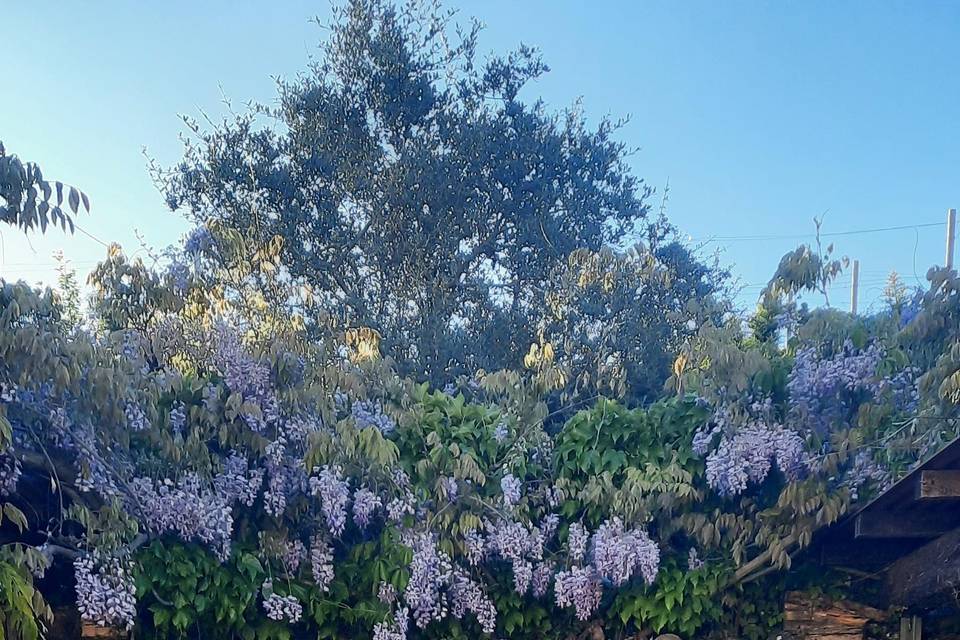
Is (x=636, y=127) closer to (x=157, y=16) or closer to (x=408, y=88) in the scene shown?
(x=408, y=88)

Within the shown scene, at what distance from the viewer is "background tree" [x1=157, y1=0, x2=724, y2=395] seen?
25.8ft

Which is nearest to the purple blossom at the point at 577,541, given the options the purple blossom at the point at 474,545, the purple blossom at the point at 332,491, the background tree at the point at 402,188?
the purple blossom at the point at 474,545

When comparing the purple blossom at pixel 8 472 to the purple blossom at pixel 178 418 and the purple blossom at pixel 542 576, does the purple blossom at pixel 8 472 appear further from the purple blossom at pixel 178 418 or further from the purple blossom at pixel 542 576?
the purple blossom at pixel 542 576

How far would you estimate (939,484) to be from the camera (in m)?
3.75

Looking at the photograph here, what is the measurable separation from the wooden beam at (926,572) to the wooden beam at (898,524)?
74 mm

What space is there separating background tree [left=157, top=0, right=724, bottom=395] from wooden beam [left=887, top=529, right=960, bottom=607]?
10.7ft

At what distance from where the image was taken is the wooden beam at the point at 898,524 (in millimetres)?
4273

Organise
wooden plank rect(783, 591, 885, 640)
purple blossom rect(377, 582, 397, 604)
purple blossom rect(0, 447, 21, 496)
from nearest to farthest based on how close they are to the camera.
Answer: purple blossom rect(0, 447, 21, 496)
purple blossom rect(377, 582, 397, 604)
wooden plank rect(783, 591, 885, 640)

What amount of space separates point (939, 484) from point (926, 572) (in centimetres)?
74

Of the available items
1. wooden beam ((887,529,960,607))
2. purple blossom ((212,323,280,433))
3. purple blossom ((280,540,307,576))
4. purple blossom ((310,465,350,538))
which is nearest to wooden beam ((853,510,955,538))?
wooden beam ((887,529,960,607))

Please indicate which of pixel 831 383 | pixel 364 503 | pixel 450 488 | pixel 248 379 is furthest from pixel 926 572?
pixel 248 379

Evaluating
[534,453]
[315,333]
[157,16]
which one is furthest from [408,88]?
[534,453]

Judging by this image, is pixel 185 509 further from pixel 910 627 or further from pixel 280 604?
pixel 910 627

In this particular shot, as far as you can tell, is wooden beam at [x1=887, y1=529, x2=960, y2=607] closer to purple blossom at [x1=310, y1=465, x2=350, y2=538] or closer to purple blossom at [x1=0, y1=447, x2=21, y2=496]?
purple blossom at [x1=310, y1=465, x2=350, y2=538]
